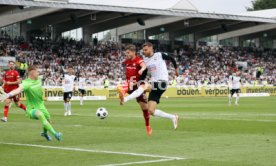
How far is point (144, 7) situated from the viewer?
6975 cm

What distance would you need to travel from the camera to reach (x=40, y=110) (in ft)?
51.2

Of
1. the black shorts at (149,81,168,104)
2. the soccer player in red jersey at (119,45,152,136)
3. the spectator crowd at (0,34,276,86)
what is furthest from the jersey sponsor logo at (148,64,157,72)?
the spectator crowd at (0,34,276,86)

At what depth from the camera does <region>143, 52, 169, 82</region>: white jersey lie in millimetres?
17906

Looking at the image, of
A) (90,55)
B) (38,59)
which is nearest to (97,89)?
(38,59)

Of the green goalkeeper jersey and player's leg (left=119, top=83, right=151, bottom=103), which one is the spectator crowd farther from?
the green goalkeeper jersey

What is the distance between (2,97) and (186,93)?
1921 inches

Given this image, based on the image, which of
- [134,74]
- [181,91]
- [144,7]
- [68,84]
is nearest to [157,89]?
[134,74]

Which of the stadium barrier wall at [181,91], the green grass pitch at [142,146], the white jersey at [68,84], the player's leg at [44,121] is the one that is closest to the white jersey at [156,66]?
the green grass pitch at [142,146]

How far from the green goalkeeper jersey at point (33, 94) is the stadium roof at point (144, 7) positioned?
41375mm

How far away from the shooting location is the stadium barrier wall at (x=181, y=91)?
51.6 metres

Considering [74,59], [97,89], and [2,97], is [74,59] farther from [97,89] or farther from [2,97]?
[2,97]

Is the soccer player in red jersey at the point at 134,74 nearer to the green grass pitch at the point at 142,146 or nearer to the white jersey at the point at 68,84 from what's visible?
the green grass pitch at the point at 142,146

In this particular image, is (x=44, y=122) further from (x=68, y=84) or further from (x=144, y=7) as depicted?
(x=144, y=7)

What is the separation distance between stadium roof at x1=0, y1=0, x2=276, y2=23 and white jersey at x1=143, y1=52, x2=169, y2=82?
39.9 metres
